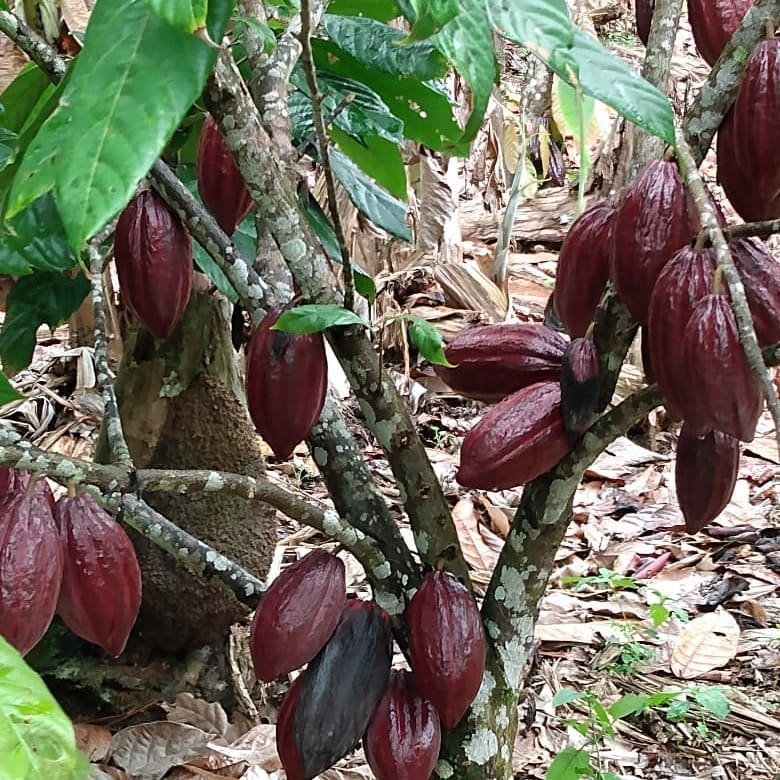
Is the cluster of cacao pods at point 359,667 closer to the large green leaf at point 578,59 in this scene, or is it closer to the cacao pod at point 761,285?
the cacao pod at point 761,285

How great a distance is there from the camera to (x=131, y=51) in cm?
39

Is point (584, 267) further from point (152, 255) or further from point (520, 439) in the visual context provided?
point (152, 255)

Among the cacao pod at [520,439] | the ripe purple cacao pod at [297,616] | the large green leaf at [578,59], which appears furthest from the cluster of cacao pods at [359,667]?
the large green leaf at [578,59]

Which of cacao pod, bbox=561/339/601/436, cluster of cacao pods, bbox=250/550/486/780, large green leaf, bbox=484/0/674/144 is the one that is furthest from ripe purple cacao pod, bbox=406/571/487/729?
large green leaf, bbox=484/0/674/144

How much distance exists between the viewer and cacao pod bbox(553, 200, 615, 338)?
2.51ft

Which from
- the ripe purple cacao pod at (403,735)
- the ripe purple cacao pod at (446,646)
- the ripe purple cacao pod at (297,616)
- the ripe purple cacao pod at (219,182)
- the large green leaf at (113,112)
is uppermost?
the large green leaf at (113,112)

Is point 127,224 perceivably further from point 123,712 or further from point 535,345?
point 123,712

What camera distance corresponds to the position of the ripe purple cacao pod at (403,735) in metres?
0.79

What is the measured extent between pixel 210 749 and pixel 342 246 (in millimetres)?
785

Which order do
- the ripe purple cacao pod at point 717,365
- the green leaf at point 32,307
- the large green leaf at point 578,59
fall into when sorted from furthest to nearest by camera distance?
1. the green leaf at point 32,307
2. the ripe purple cacao pod at point 717,365
3. the large green leaf at point 578,59

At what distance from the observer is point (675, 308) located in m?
0.60

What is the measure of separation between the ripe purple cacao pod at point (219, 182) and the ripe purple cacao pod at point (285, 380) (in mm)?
154

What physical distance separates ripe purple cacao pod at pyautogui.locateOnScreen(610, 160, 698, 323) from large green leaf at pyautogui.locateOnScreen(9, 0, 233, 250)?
1.08ft

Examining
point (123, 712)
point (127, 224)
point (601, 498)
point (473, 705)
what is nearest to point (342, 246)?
point (127, 224)
